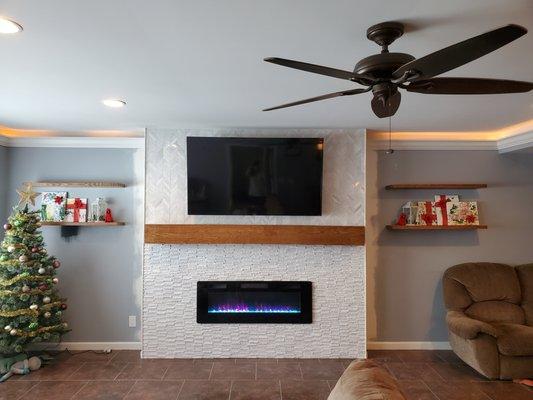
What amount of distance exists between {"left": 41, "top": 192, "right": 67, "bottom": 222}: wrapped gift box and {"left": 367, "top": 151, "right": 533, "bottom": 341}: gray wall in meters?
3.44

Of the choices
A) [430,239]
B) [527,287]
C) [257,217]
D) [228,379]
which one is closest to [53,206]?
[257,217]

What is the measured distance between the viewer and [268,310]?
165 inches

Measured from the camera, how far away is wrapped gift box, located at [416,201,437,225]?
14.3 feet

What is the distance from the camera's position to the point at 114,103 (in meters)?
3.25

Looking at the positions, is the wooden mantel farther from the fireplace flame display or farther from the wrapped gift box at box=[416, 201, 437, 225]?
the wrapped gift box at box=[416, 201, 437, 225]

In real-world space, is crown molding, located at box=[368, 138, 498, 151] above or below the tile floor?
above

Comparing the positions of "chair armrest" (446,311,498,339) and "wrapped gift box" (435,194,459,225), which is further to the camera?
"wrapped gift box" (435,194,459,225)

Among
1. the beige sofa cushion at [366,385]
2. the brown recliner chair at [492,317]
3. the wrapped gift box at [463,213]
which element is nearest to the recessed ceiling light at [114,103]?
the beige sofa cushion at [366,385]

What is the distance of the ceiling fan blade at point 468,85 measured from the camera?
1729 millimetres

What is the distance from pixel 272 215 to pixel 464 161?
7.69 feet

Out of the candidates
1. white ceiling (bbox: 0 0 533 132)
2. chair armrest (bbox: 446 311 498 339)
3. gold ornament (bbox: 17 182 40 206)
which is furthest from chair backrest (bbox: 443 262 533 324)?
gold ornament (bbox: 17 182 40 206)

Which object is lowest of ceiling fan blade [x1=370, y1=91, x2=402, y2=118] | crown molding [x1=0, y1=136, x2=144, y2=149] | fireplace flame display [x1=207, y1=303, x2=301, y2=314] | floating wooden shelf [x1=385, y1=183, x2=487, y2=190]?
fireplace flame display [x1=207, y1=303, x2=301, y2=314]

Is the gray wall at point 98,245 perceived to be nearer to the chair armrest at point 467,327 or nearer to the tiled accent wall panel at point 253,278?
the tiled accent wall panel at point 253,278

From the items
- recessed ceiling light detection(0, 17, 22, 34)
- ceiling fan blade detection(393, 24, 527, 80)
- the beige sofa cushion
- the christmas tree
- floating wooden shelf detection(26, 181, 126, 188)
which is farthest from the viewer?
floating wooden shelf detection(26, 181, 126, 188)
